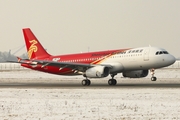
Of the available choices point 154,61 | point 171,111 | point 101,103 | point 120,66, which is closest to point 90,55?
point 120,66

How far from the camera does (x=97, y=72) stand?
39562mm

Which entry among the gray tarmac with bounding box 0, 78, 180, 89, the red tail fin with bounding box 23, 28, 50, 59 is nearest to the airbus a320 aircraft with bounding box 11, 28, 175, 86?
the gray tarmac with bounding box 0, 78, 180, 89

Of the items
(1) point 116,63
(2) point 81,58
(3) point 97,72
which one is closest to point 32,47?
(2) point 81,58

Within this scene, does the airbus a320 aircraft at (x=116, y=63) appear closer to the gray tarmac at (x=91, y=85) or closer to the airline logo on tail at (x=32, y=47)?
the gray tarmac at (x=91, y=85)

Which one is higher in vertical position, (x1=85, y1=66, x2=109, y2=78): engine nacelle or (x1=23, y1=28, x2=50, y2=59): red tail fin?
(x1=23, y1=28, x2=50, y2=59): red tail fin

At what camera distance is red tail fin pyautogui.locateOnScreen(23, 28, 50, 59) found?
50781 millimetres

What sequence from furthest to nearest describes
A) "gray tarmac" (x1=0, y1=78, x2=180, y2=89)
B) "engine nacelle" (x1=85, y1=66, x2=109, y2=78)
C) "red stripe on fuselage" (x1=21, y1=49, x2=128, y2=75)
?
1. "red stripe on fuselage" (x1=21, y1=49, x2=128, y2=75)
2. "engine nacelle" (x1=85, y1=66, x2=109, y2=78)
3. "gray tarmac" (x1=0, y1=78, x2=180, y2=89)

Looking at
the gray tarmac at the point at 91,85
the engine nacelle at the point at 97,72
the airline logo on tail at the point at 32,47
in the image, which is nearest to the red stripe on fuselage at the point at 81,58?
the gray tarmac at the point at 91,85

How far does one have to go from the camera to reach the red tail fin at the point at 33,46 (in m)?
50.8

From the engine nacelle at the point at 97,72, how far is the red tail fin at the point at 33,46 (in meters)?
11.7

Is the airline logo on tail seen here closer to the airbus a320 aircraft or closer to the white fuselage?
the airbus a320 aircraft

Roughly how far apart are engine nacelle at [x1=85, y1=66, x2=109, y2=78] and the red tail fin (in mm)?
11665

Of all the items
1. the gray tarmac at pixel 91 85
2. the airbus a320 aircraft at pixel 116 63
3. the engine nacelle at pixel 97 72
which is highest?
the airbus a320 aircraft at pixel 116 63

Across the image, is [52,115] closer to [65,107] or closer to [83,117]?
[83,117]
